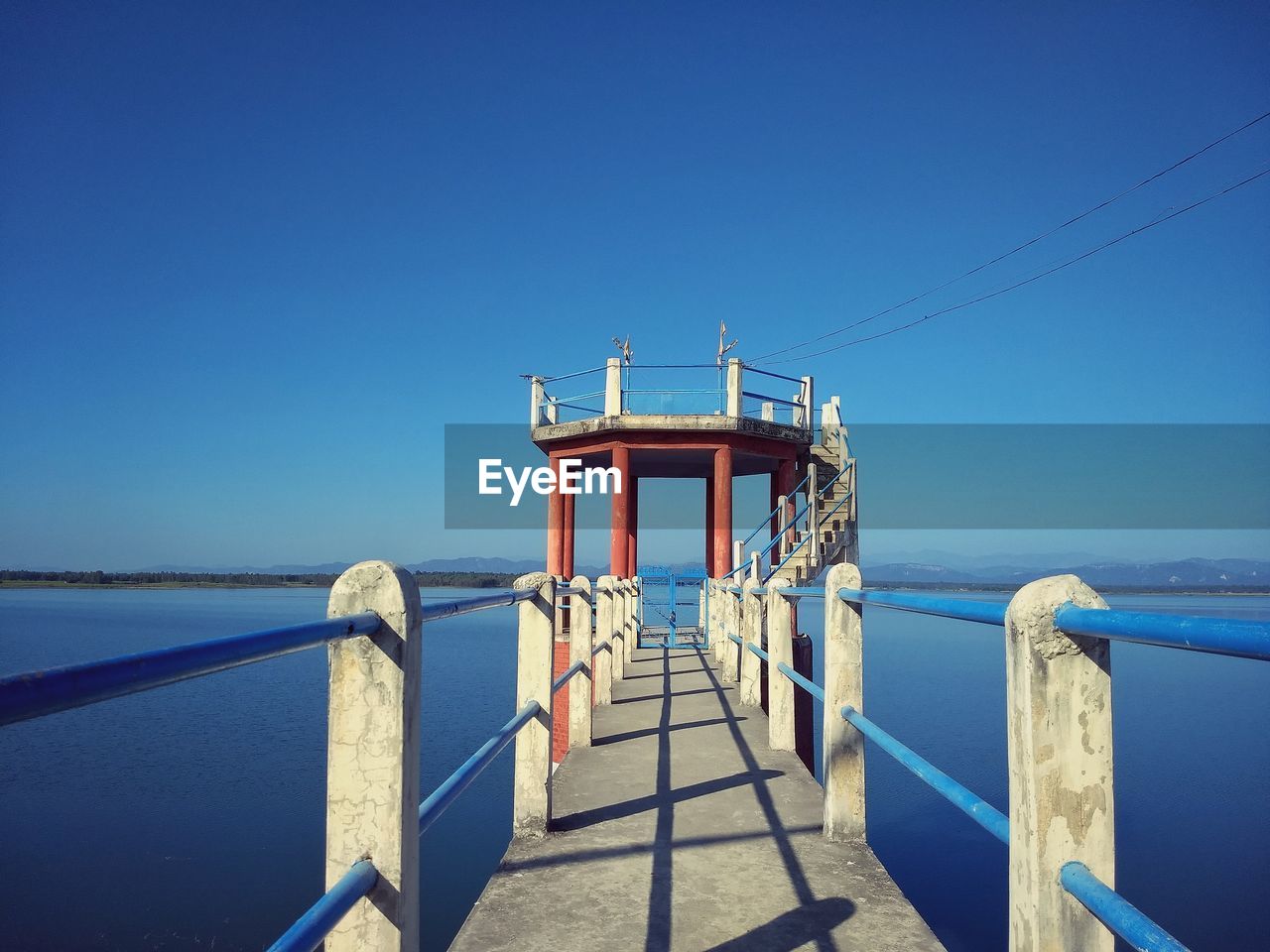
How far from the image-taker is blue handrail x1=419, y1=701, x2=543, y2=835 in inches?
71.9

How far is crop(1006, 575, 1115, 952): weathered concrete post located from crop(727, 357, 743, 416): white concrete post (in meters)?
13.9

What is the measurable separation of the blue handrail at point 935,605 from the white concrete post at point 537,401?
13604mm

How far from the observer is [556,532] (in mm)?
17172

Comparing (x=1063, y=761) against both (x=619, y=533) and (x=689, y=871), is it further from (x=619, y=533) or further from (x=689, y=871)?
(x=619, y=533)

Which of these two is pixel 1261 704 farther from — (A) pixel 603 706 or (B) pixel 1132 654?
(A) pixel 603 706

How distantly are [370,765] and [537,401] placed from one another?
50.0 feet

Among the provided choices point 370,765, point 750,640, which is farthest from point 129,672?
point 750,640

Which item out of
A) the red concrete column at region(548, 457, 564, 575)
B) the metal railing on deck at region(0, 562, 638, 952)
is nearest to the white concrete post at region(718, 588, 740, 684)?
the metal railing on deck at region(0, 562, 638, 952)

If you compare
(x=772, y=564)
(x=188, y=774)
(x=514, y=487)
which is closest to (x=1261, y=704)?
(x=772, y=564)

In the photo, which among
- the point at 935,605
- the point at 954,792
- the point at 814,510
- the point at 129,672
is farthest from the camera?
the point at 814,510

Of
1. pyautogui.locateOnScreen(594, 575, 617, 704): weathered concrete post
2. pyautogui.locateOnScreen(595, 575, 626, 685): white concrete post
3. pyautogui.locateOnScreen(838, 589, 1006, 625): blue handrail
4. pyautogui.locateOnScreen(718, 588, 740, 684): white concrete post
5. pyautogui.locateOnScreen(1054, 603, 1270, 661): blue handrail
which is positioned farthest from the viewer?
pyautogui.locateOnScreen(718, 588, 740, 684): white concrete post

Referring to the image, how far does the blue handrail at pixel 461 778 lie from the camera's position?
1827mm

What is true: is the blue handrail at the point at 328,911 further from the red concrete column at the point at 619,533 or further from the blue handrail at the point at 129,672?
the red concrete column at the point at 619,533

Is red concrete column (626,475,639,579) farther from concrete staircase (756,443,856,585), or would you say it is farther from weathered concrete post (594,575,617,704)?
weathered concrete post (594,575,617,704)
